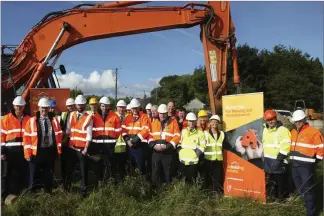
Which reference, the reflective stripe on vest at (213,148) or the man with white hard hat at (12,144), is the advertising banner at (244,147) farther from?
the man with white hard hat at (12,144)

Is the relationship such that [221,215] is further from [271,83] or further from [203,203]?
[271,83]

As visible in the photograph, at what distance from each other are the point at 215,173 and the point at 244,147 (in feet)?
2.50

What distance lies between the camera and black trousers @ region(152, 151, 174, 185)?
6586 millimetres

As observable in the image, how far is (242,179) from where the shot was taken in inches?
247

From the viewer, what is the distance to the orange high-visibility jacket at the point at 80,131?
617 centimetres

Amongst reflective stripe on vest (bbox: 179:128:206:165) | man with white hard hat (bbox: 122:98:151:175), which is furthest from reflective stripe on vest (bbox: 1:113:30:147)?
reflective stripe on vest (bbox: 179:128:206:165)

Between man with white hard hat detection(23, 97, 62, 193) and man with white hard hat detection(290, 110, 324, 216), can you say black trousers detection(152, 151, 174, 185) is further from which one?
man with white hard hat detection(290, 110, 324, 216)

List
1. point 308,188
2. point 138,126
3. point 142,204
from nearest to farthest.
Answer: point 308,188 < point 142,204 < point 138,126

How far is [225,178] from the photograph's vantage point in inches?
256

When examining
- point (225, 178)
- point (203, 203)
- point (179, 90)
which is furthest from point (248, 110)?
point (179, 90)

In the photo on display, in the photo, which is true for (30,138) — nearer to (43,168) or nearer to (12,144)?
(12,144)

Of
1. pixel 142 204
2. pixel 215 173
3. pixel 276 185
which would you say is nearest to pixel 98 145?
pixel 142 204

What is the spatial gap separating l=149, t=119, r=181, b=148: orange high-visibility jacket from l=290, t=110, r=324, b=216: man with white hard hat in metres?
2.15

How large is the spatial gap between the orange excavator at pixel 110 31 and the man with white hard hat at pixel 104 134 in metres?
2.62
